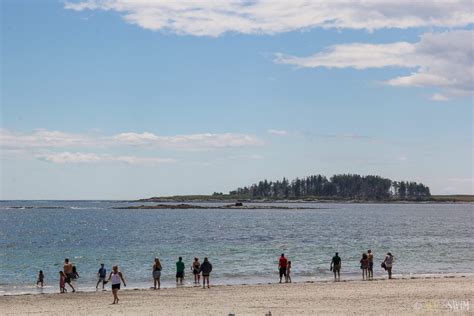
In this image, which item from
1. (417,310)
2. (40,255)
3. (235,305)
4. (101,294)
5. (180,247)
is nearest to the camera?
(417,310)

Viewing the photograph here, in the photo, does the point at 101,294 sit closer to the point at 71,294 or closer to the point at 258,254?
the point at 71,294

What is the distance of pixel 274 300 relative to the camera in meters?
25.7

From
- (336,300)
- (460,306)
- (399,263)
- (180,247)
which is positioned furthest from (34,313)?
(180,247)

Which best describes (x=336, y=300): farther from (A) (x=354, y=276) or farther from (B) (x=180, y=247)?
(B) (x=180, y=247)

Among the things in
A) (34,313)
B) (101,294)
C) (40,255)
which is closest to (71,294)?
(101,294)

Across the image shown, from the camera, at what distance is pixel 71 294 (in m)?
30.0

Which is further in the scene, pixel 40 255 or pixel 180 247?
pixel 180 247

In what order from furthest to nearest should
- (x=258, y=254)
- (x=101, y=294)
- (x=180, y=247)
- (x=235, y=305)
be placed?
(x=180, y=247), (x=258, y=254), (x=101, y=294), (x=235, y=305)

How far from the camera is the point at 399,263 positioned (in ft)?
151

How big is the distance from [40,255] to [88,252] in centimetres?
457

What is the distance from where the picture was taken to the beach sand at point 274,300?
22.9 meters

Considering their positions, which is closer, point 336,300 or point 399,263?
point 336,300

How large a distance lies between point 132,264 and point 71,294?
1733 centimetres

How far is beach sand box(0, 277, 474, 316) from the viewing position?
22.9 meters
